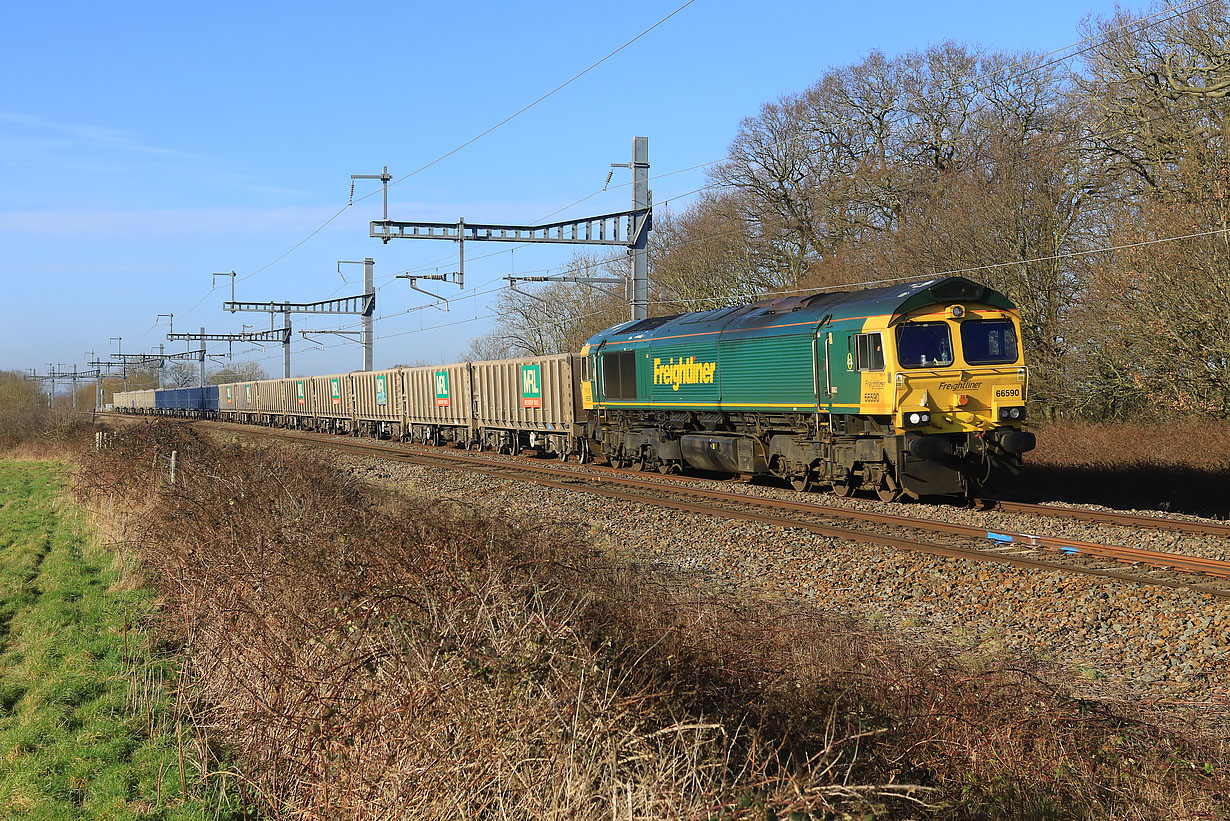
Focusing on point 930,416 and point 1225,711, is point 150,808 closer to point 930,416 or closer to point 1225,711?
point 1225,711

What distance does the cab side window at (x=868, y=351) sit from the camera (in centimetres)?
1542

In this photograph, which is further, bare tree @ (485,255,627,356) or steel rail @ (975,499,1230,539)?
bare tree @ (485,255,627,356)

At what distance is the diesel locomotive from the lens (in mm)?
15445

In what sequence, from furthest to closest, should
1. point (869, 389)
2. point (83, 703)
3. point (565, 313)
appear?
point (565, 313) → point (869, 389) → point (83, 703)

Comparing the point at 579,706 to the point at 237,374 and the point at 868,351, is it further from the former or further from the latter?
the point at 237,374

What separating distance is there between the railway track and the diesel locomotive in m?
1.08

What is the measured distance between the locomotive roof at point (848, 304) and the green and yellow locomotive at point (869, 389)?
0.03 metres

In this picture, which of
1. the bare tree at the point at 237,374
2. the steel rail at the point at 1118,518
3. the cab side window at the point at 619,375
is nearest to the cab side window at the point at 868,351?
the steel rail at the point at 1118,518

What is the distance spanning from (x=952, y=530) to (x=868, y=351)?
12.1ft

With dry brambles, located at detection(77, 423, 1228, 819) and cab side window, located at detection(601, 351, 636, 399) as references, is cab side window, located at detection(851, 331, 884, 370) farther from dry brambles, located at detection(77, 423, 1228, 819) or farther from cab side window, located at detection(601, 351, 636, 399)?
cab side window, located at detection(601, 351, 636, 399)

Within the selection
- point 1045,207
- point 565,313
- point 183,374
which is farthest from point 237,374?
point 1045,207

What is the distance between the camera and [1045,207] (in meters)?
28.1

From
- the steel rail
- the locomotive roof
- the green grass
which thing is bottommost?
the green grass

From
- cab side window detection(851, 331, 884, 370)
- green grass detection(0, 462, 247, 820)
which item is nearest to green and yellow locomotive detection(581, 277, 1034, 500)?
cab side window detection(851, 331, 884, 370)
